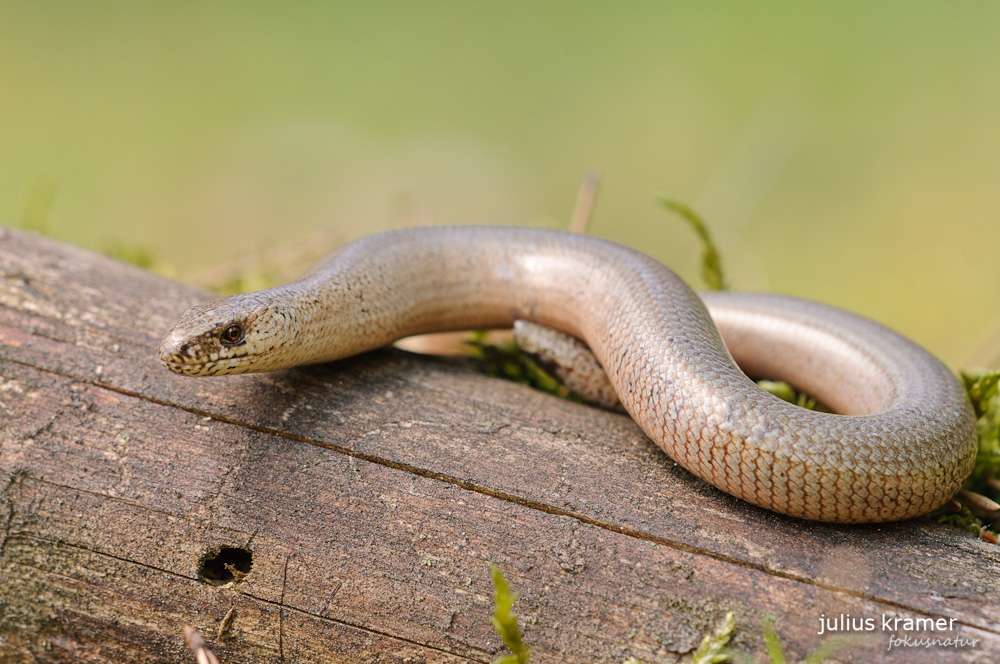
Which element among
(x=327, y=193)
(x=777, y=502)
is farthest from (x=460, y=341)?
(x=327, y=193)

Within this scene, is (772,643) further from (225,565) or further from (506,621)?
(225,565)

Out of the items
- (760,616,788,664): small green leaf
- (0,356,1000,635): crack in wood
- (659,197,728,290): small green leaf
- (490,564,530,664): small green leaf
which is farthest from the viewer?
(659,197,728,290): small green leaf

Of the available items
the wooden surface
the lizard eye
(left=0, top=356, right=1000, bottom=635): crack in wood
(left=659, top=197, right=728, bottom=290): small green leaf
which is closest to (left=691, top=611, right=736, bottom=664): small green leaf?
the wooden surface

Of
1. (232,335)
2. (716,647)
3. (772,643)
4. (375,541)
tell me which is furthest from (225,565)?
(772,643)

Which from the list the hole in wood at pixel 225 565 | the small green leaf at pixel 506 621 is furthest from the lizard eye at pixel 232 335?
the small green leaf at pixel 506 621

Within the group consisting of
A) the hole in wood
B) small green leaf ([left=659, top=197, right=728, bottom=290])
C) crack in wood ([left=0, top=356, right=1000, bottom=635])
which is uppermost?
small green leaf ([left=659, top=197, right=728, bottom=290])

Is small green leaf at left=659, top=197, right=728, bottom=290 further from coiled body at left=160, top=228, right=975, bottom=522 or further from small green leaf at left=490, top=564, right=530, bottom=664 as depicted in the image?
small green leaf at left=490, top=564, right=530, bottom=664
